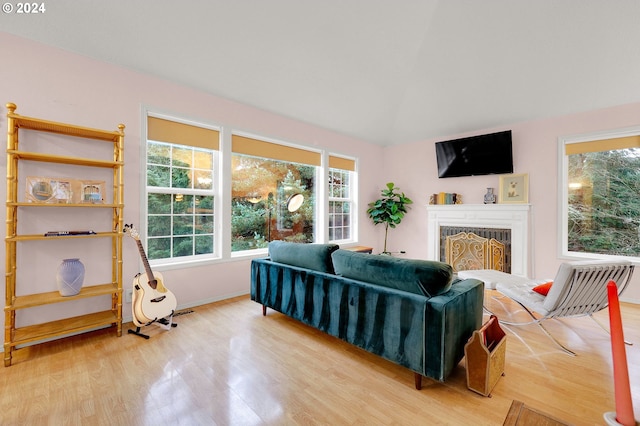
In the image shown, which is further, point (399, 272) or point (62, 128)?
point (62, 128)

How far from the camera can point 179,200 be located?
3334 mm

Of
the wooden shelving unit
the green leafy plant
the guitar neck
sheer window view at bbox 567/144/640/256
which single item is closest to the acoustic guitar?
the guitar neck

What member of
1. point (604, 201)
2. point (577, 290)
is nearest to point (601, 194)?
point (604, 201)

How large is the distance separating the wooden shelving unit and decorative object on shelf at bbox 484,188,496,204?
4.87 metres

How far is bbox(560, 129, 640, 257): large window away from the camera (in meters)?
3.62

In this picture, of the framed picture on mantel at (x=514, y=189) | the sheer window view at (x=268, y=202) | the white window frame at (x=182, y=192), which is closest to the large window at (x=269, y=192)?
the sheer window view at (x=268, y=202)

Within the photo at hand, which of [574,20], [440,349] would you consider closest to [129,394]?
[440,349]

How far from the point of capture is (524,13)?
3.03m

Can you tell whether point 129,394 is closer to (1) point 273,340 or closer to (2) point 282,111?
(1) point 273,340

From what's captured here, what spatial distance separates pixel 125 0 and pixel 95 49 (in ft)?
1.86

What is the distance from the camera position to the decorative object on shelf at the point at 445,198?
487 centimetres

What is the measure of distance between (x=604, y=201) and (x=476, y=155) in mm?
1693

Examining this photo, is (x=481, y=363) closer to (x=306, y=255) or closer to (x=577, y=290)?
(x=577, y=290)

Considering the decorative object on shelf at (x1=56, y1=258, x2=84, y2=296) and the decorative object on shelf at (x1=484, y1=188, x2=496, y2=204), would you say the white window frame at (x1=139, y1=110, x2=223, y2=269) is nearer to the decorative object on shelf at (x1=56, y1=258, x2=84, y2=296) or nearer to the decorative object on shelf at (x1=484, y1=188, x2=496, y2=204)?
the decorative object on shelf at (x1=56, y1=258, x2=84, y2=296)
